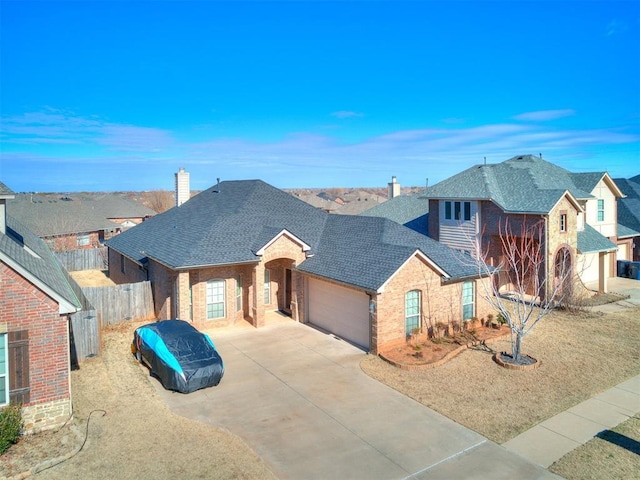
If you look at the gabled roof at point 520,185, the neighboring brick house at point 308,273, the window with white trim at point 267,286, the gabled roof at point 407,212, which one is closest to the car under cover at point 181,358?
the neighboring brick house at point 308,273

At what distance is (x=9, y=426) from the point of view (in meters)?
10.5

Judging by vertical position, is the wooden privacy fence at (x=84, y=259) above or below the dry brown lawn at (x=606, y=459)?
above

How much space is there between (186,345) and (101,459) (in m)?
4.61

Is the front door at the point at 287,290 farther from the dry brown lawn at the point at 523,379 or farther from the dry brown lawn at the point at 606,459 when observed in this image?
the dry brown lawn at the point at 606,459

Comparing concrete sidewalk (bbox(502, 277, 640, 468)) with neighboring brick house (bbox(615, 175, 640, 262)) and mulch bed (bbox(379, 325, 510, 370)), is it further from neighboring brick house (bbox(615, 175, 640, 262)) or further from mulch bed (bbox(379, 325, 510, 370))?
neighboring brick house (bbox(615, 175, 640, 262))

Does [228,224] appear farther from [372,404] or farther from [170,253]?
[372,404]

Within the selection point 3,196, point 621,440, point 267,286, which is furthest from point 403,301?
point 3,196

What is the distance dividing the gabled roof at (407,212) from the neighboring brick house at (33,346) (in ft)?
81.8

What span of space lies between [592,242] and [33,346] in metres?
27.9

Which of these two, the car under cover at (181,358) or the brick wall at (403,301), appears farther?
the brick wall at (403,301)

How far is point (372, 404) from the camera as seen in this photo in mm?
13188

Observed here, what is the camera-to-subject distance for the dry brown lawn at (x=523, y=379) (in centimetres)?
1255

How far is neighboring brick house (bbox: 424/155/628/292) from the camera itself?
24766mm

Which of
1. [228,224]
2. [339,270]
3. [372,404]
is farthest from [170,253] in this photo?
[372,404]
